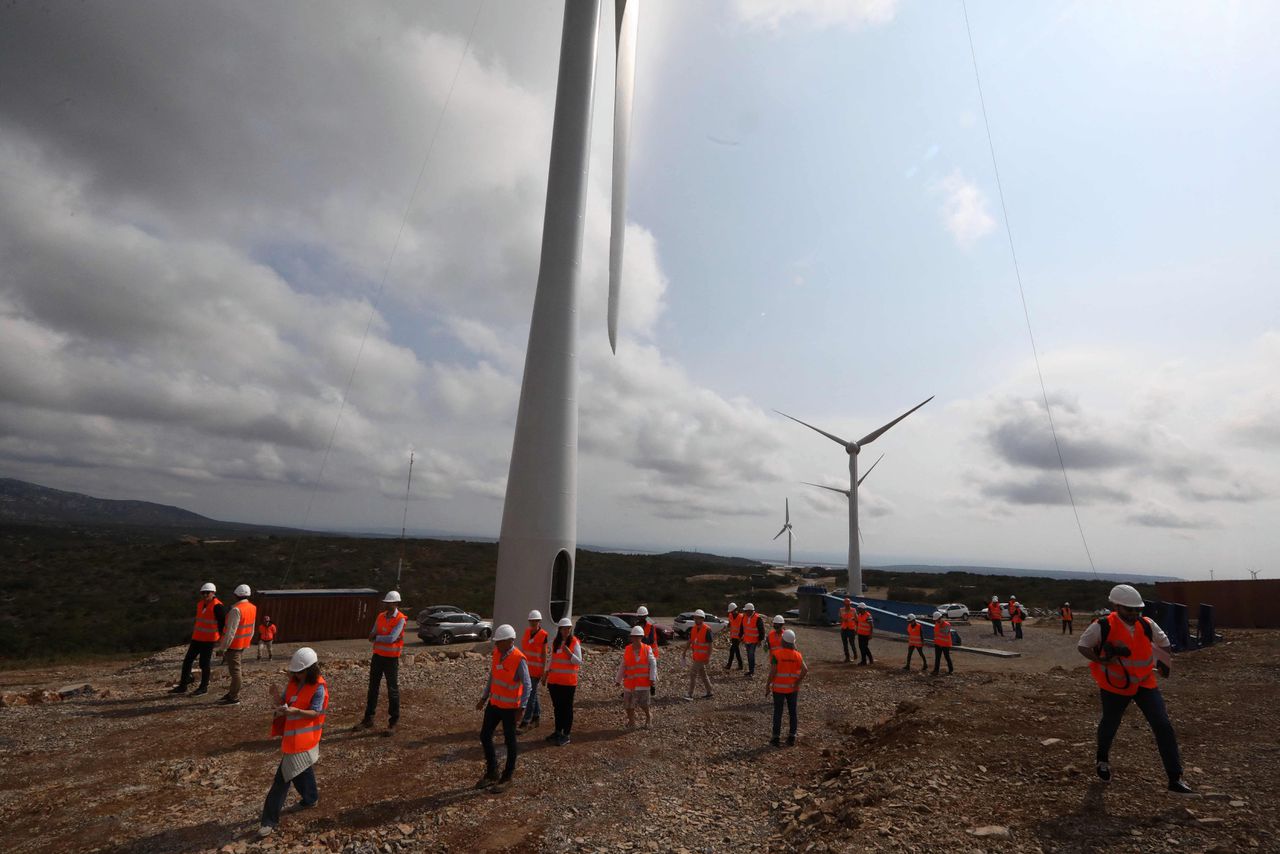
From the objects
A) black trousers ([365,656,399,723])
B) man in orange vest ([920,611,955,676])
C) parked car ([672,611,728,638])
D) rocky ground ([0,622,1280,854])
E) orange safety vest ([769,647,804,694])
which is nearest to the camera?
rocky ground ([0,622,1280,854])

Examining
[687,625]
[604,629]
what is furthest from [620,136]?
[687,625]

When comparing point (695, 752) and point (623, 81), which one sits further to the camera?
point (623, 81)

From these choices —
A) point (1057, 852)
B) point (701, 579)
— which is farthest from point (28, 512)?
point (1057, 852)

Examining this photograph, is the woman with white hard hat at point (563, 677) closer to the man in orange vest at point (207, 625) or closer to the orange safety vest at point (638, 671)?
the orange safety vest at point (638, 671)

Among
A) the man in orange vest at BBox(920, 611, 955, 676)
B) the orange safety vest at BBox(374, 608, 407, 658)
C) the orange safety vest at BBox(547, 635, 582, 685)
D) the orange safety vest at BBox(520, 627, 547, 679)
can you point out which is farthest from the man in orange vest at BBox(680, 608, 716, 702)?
the man in orange vest at BBox(920, 611, 955, 676)

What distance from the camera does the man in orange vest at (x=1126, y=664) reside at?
252 inches

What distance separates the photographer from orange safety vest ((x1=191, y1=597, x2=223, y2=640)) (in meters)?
11.5

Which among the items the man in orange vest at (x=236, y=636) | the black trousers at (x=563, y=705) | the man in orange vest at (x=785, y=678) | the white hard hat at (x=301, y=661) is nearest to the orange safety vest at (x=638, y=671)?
the black trousers at (x=563, y=705)

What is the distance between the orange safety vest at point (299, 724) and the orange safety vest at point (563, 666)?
3631mm

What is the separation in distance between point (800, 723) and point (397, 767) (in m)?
7.17

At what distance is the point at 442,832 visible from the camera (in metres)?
6.54

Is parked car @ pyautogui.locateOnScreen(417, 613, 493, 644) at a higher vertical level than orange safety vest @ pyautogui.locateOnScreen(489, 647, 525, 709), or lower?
lower

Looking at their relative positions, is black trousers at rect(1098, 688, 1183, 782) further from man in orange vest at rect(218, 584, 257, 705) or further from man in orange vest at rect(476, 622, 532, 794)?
man in orange vest at rect(218, 584, 257, 705)

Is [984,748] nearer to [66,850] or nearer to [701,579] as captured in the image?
[66,850]
